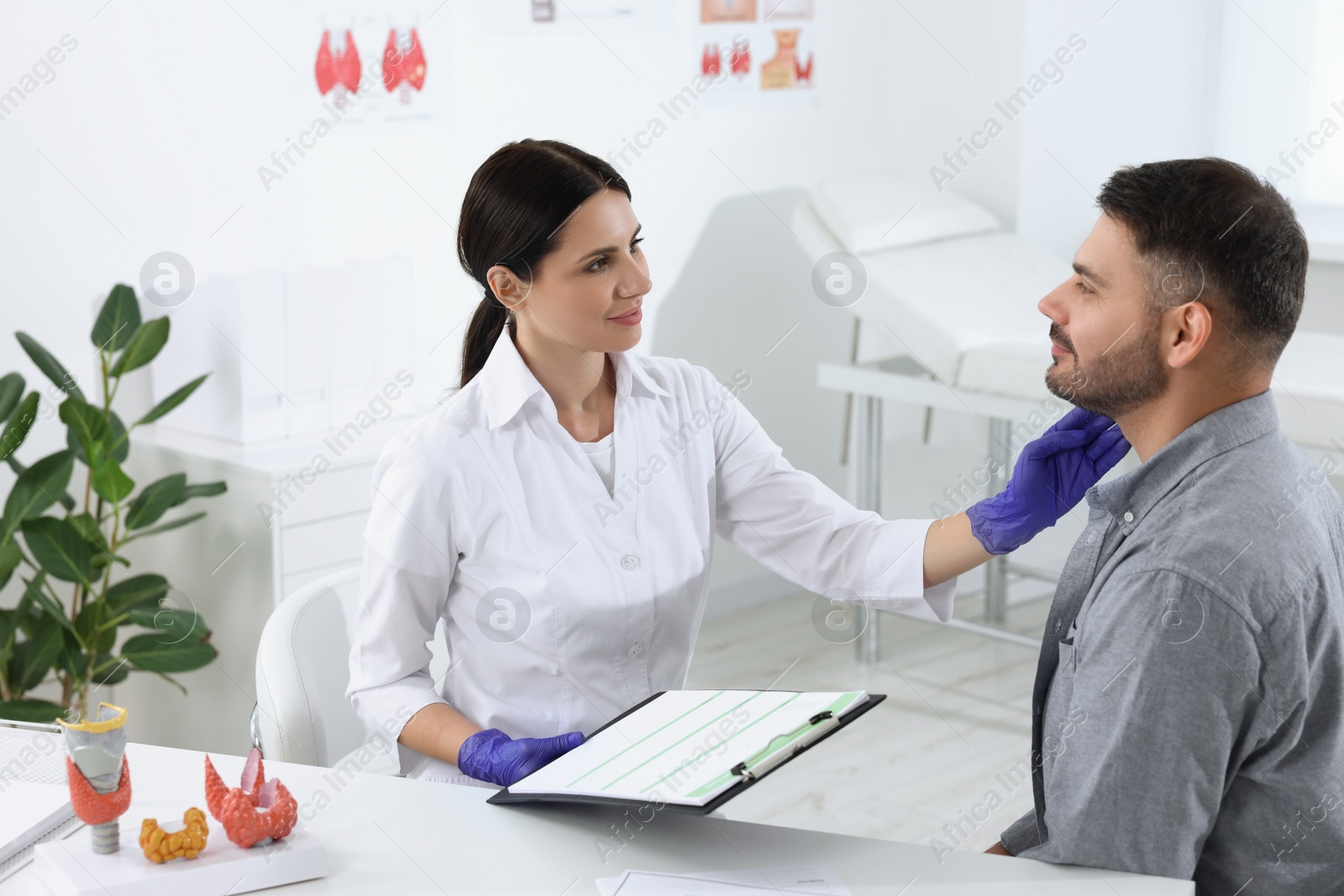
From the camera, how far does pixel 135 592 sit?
2.60 meters

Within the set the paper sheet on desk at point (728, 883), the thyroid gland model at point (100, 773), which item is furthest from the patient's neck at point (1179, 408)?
the thyroid gland model at point (100, 773)

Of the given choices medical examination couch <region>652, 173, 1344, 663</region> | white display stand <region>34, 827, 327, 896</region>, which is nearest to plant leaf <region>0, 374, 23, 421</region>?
white display stand <region>34, 827, 327, 896</region>

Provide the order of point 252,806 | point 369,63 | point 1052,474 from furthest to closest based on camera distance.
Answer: point 369,63 → point 1052,474 → point 252,806

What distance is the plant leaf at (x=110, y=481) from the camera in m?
2.46

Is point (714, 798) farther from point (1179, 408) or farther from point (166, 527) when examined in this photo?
point (166, 527)

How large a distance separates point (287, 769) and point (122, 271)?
5.60ft

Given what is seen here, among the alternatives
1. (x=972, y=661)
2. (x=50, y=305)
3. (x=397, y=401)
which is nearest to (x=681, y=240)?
(x=397, y=401)

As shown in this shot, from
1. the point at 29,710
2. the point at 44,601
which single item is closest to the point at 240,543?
Result: the point at 44,601

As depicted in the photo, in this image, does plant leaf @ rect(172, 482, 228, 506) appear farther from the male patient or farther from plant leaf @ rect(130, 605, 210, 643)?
the male patient

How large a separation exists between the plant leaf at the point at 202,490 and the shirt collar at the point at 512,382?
0.99 m

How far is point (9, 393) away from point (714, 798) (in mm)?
1836

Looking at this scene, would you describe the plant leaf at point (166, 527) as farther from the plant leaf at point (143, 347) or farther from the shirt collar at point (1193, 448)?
the shirt collar at point (1193, 448)

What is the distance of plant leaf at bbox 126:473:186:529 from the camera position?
8.30 feet

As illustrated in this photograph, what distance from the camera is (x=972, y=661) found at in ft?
11.7
